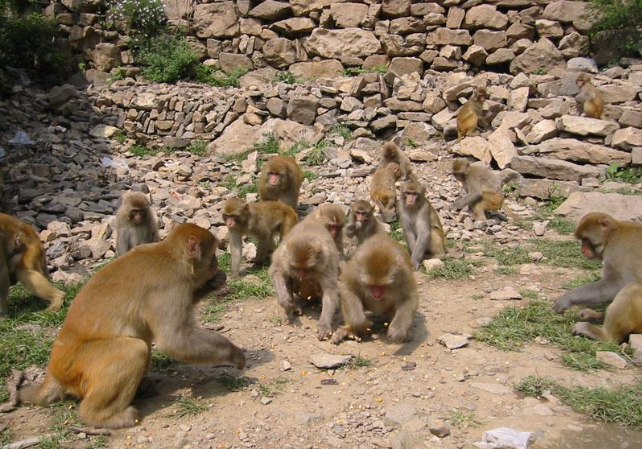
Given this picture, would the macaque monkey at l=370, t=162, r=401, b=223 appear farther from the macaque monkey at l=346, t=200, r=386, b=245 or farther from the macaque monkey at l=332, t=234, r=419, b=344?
the macaque monkey at l=332, t=234, r=419, b=344

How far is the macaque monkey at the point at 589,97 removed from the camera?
12.8 meters

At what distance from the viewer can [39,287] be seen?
6.75m

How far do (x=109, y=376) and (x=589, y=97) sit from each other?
1183 cm

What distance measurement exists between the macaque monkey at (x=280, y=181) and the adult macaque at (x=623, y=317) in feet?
17.1

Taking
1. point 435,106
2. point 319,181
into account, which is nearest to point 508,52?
point 435,106

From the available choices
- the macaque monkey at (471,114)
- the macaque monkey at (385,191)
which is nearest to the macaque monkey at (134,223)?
the macaque monkey at (385,191)

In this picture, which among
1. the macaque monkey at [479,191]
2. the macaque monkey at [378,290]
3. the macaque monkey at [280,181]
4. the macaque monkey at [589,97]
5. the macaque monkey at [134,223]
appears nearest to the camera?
the macaque monkey at [378,290]

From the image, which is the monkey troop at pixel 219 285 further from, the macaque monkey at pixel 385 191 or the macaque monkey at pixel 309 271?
the macaque monkey at pixel 385 191

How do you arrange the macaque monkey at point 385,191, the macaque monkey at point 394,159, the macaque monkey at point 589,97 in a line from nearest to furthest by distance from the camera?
1. the macaque monkey at point 385,191
2. the macaque monkey at point 394,159
3. the macaque monkey at point 589,97

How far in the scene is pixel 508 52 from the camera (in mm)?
15555

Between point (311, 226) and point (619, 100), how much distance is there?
9697 millimetres

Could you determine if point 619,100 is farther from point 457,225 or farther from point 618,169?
point 457,225

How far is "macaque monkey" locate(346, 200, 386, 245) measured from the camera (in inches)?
304

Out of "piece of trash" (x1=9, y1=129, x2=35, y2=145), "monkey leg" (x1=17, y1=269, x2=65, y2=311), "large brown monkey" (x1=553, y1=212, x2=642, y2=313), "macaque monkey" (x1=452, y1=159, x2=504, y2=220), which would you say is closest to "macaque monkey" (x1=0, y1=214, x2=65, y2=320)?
"monkey leg" (x1=17, y1=269, x2=65, y2=311)
